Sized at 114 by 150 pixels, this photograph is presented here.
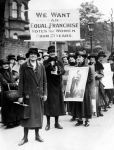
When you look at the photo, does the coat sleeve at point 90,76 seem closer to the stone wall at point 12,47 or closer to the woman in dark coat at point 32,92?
the woman in dark coat at point 32,92

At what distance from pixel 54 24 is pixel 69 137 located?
319cm

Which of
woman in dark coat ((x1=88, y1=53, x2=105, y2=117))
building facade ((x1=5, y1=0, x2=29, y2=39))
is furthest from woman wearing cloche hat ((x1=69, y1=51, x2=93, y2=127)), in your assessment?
building facade ((x1=5, y1=0, x2=29, y2=39))

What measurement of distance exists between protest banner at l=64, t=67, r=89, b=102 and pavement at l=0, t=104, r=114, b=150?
798mm

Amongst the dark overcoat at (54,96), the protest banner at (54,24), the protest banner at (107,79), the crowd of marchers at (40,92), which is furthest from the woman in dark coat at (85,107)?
the protest banner at (107,79)

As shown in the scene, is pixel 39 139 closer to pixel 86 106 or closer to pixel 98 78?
pixel 86 106

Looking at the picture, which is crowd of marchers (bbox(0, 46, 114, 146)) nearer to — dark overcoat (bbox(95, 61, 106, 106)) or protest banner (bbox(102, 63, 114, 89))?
dark overcoat (bbox(95, 61, 106, 106))

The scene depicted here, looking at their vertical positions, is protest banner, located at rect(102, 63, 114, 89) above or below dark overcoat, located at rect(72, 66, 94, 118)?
above

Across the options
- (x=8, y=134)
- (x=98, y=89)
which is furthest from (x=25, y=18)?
(x=8, y=134)

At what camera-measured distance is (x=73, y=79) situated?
23.2 ft

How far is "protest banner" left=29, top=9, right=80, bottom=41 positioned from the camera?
7266 mm

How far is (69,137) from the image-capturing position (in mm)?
5852

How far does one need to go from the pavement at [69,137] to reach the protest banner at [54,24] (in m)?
2.43

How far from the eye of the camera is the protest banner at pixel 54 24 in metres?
7.27

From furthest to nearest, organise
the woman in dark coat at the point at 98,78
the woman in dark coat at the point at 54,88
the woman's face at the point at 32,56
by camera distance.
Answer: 1. the woman in dark coat at the point at 98,78
2. the woman in dark coat at the point at 54,88
3. the woman's face at the point at 32,56
